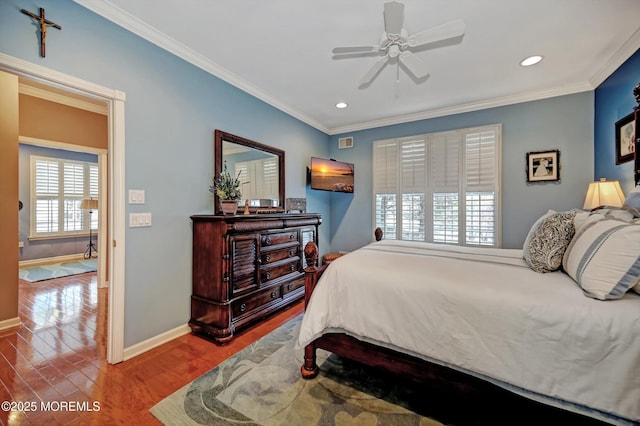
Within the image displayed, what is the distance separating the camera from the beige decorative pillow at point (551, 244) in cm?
158

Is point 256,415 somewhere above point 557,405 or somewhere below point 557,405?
below

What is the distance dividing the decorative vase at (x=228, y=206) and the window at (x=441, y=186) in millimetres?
2739

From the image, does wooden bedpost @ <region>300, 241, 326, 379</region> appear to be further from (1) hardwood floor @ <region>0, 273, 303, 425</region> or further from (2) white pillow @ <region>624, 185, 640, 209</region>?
(2) white pillow @ <region>624, 185, 640, 209</region>

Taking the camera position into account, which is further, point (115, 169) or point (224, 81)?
point (224, 81)

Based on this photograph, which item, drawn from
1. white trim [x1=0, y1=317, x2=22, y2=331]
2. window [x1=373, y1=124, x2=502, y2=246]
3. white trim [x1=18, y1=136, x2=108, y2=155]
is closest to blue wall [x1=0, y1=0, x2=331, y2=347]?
white trim [x1=0, y1=317, x2=22, y2=331]

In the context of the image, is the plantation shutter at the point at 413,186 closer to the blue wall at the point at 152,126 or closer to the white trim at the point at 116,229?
the blue wall at the point at 152,126

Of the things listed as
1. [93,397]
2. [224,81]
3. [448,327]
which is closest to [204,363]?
[93,397]

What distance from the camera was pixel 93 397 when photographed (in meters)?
1.69

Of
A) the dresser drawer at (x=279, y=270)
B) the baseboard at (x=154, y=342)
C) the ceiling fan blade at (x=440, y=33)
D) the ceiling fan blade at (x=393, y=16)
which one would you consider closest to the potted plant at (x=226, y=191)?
the dresser drawer at (x=279, y=270)

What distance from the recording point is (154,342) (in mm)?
2301

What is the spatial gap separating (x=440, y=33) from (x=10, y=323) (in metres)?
4.85

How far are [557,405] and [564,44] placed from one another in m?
3.07

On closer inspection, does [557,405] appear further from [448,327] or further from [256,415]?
[256,415]

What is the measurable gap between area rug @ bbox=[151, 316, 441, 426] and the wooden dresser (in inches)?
19.7
